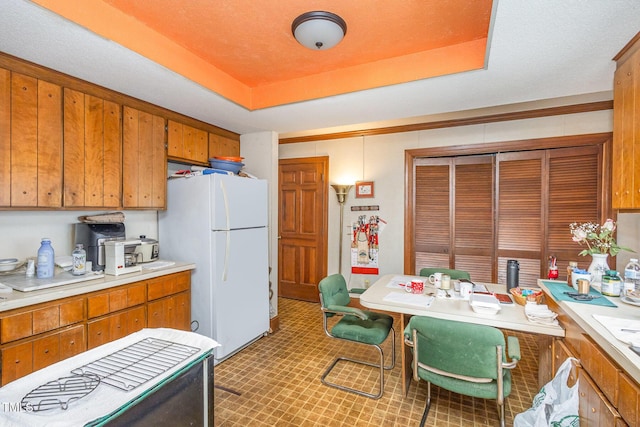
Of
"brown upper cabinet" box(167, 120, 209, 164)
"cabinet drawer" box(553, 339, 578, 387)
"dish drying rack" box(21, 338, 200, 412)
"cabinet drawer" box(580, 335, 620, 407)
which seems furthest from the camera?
"brown upper cabinet" box(167, 120, 209, 164)

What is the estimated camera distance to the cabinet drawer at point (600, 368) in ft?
4.22

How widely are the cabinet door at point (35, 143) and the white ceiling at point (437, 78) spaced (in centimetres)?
21

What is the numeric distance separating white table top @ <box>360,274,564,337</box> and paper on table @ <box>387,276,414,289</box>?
0.12 metres

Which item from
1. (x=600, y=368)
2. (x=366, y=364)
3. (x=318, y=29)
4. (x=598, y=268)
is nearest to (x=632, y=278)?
(x=598, y=268)

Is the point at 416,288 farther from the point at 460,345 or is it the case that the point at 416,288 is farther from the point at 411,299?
the point at 460,345

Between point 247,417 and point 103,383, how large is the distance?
5.18 ft

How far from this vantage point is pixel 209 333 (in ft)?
9.20

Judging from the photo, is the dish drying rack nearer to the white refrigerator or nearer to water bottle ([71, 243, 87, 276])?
water bottle ([71, 243, 87, 276])

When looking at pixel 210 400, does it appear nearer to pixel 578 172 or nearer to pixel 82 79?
pixel 82 79

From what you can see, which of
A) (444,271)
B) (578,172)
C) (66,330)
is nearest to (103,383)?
(66,330)

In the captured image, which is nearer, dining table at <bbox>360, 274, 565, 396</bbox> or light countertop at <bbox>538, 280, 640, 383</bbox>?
light countertop at <bbox>538, 280, 640, 383</bbox>

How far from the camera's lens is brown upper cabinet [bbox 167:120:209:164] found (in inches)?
119

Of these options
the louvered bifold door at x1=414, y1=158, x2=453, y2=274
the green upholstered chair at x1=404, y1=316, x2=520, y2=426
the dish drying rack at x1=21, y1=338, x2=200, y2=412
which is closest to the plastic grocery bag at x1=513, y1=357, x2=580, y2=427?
the green upholstered chair at x1=404, y1=316, x2=520, y2=426

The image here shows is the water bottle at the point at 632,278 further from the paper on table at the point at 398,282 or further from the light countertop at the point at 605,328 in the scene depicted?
the paper on table at the point at 398,282
